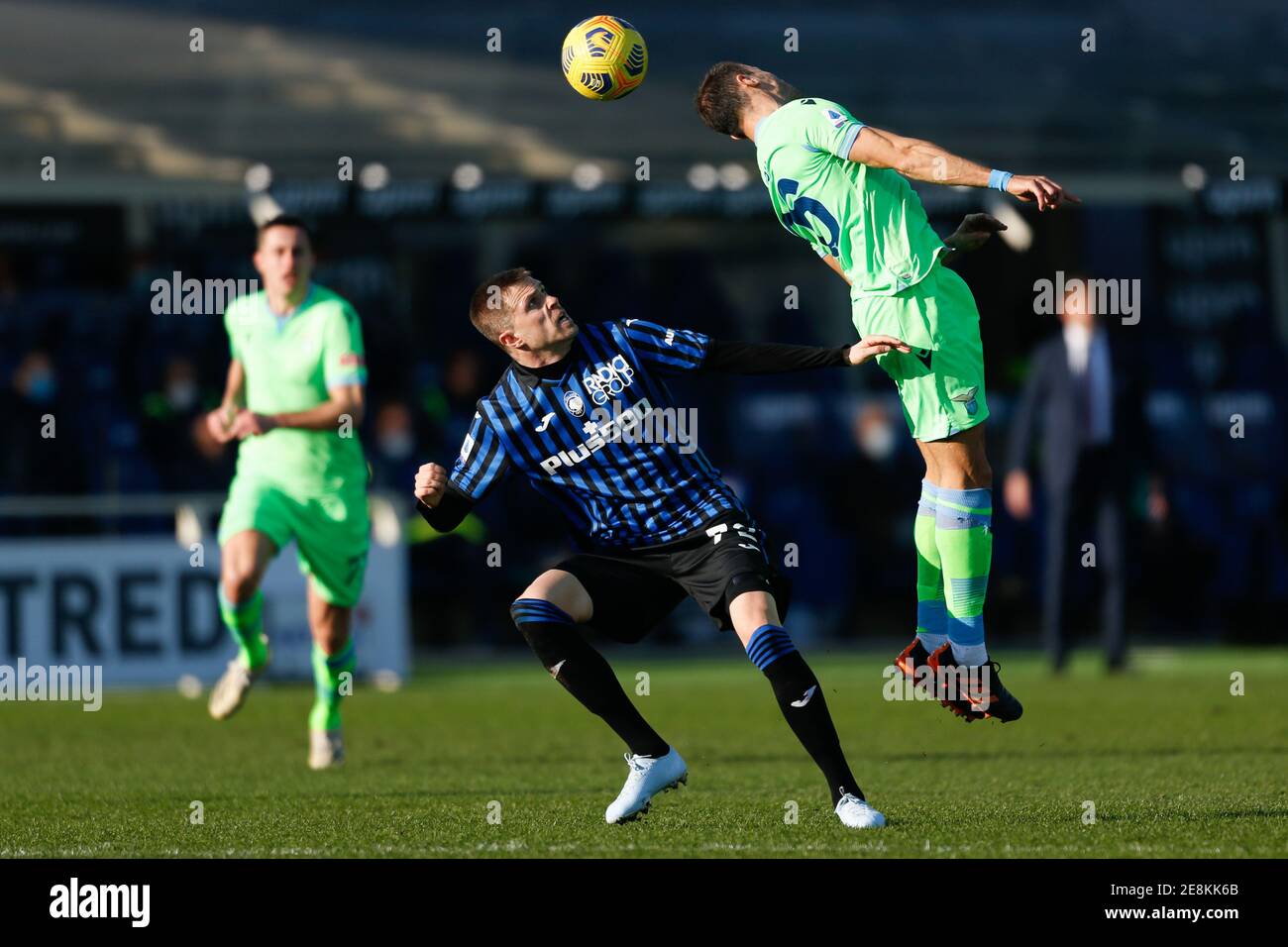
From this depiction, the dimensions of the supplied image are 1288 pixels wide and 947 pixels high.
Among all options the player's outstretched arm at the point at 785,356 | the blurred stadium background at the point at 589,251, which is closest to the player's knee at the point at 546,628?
the player's outstretched arm at the point at 785,356

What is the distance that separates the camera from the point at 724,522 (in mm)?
6914

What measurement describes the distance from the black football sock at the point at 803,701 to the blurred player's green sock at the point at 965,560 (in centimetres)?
96

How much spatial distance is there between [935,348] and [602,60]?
63.6 inches

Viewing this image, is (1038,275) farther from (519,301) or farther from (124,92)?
(519,301)

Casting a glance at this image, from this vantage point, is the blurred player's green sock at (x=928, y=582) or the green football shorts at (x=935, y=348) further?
the blurred player's green sock at (x=928, y=582)

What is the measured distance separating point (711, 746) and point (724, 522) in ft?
10.1

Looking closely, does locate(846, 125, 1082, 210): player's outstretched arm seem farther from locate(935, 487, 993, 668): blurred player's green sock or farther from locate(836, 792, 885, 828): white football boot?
locate(836, 792, 885, 828): white football boot

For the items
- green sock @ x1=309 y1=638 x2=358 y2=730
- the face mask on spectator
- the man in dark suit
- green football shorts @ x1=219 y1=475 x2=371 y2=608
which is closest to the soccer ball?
green football shorts @ x1=219 y1=475 x2=371 y2=608

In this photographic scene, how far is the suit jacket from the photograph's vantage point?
1317 cm

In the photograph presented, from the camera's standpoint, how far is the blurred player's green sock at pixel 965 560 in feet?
24.2

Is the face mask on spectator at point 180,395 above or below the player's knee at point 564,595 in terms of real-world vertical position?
above

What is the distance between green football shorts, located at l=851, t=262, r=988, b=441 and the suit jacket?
5.76 m

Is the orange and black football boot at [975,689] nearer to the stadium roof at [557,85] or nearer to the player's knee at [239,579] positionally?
the player's knee at [239,579]
